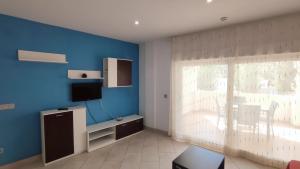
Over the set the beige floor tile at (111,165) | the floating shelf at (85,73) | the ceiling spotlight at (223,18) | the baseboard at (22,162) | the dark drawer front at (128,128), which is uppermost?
the ceiling spotlight at (223,18)

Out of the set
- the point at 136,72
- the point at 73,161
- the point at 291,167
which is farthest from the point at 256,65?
the point at 73,161

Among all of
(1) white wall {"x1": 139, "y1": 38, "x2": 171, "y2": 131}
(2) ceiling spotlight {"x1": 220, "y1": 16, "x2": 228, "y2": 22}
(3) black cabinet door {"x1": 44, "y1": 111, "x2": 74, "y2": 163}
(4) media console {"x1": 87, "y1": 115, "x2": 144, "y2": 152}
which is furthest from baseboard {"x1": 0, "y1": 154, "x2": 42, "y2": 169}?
(2) ceiling spotlight {"x1": 220, "y1": 16, "x2": 228, "y2": 22}

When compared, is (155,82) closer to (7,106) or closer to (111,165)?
(111,165)

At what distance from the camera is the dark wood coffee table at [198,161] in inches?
80.6

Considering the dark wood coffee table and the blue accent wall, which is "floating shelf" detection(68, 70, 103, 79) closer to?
the blue accent wall

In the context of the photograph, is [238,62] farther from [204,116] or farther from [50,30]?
[50,30]

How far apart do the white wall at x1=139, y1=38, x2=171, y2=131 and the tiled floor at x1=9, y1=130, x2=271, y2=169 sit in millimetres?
778

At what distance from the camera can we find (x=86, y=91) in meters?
3.51

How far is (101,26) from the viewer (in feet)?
10.4

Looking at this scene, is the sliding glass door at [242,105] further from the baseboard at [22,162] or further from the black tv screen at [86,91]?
the baseboard at [22,162]

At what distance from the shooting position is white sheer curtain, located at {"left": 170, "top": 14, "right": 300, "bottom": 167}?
2615 mm

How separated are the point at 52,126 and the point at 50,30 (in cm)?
185

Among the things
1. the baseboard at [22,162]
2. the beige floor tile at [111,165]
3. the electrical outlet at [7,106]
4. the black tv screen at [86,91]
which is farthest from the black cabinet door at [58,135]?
the beige floor tile at [111,165]

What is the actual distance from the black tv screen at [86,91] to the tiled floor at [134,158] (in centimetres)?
118
